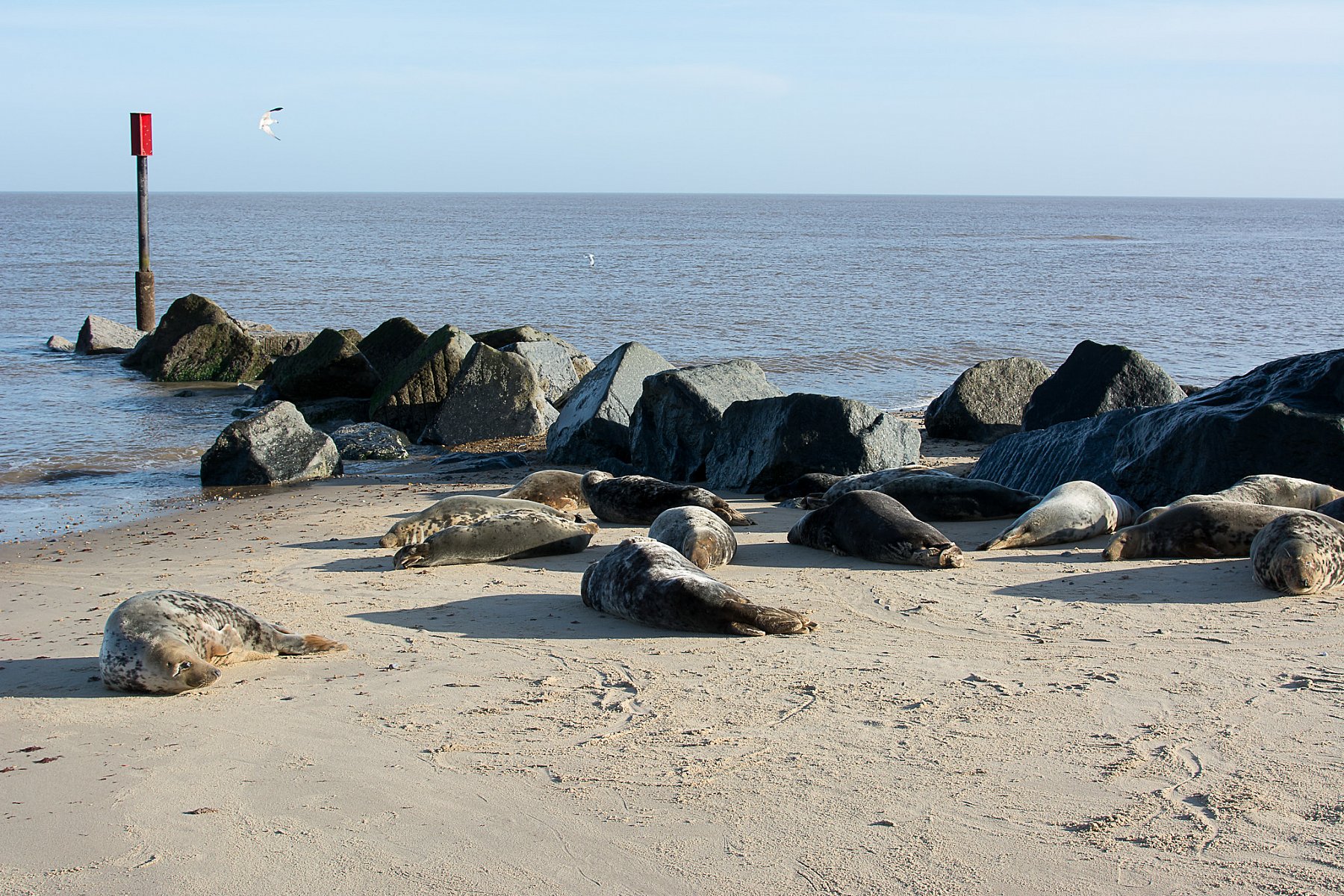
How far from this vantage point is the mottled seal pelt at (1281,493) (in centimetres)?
686

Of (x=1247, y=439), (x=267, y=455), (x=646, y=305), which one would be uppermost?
(x=646, y=305)

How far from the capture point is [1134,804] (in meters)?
3.18

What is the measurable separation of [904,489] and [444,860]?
17.4ft

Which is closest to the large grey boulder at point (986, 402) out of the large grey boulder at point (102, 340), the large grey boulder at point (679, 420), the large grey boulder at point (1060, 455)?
the large grey boulder at point (679, 420)

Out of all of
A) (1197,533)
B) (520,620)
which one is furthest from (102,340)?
(1197,533)

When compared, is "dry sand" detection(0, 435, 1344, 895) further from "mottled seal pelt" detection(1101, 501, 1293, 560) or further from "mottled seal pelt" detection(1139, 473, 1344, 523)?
"mottled seal pelt" detection(1139, 473, 1344, 523)

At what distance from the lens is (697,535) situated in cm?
623

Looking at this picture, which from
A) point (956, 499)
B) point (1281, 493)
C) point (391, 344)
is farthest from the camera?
point (391, 344)

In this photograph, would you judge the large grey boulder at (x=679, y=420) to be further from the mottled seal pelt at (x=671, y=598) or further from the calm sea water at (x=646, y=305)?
the mottled seal pelt at (x=671, y=598)

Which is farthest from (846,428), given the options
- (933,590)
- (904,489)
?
(933,590)

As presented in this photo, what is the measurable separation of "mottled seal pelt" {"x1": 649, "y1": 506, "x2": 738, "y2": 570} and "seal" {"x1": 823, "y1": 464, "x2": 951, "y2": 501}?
161 centimetres

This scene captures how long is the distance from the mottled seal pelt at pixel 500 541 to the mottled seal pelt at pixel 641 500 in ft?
3.08

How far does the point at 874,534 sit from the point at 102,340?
1792cm

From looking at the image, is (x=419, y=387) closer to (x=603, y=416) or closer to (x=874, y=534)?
(x=603, y=416)
